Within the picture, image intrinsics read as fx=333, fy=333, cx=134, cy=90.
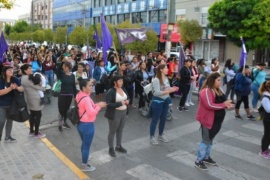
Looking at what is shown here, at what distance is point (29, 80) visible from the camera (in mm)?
7246

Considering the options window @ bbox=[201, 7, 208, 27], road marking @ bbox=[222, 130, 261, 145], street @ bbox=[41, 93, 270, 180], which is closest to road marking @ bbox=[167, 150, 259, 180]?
street @ bbox=[41, 93, 270, 180]

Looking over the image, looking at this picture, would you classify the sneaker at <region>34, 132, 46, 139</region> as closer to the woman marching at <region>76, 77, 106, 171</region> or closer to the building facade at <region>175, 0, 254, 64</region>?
the woman marching at <region>76, 77, 106, 171</region>

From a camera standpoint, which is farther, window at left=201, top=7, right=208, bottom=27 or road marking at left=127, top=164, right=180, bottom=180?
window at left=201, top=7, right=208, bottom=27

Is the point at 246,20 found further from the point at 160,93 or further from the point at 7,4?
the point at 160,93

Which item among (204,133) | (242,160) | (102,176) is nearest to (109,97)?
(102,176)

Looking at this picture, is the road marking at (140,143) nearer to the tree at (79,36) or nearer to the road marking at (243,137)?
the road marking at (243,137)

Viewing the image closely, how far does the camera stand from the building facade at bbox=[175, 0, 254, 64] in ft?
111

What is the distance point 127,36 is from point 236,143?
6794 millimetres

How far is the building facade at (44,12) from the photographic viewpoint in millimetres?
100750

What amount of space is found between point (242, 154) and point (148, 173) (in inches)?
88.2

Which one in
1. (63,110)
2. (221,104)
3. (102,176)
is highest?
(221,104)

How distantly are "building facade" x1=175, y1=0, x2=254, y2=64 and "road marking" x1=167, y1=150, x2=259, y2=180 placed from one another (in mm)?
27546

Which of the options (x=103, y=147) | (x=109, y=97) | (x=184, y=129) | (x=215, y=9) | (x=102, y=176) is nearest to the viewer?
(x=102, y=176)

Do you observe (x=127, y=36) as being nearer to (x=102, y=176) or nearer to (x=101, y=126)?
(x=101, y=126)
